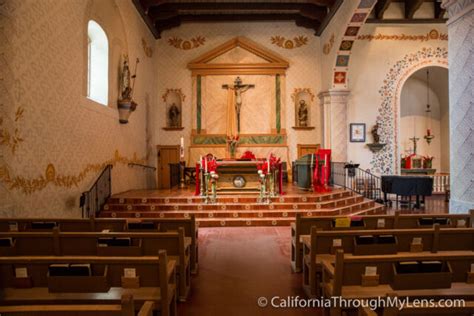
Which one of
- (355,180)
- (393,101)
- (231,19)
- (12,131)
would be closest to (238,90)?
(231,19)

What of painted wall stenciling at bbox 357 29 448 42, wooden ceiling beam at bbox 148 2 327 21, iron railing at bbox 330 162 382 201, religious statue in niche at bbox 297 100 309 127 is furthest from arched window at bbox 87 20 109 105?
painted wall stenciling at bbox 357 29 448 42

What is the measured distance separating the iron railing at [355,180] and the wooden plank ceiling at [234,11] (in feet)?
16.3

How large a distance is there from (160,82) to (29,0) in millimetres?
7832

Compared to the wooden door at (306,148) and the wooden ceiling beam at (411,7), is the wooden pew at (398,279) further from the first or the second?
the wooden ceiling beam at (411,7)

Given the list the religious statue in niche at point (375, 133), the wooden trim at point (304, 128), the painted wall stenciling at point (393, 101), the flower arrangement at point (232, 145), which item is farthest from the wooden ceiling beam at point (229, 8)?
the flower arrangement at point (232, 145)

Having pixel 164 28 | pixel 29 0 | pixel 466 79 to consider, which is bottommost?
pixel 466 79

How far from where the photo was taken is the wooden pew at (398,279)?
2.28m

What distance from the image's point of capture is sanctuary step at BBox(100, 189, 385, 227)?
7.26 meters

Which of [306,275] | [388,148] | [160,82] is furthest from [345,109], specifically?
[306,275]

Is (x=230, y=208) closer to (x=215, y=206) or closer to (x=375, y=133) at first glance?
(x=215, y=206)

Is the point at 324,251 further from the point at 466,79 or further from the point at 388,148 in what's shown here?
the point at 388,148

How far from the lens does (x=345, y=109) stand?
11.7 meters

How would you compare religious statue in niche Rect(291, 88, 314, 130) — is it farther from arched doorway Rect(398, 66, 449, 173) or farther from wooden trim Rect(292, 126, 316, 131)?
arched doorway Rect(398, 66, 449, 173)

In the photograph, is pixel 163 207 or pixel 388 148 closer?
pixel 163 207
